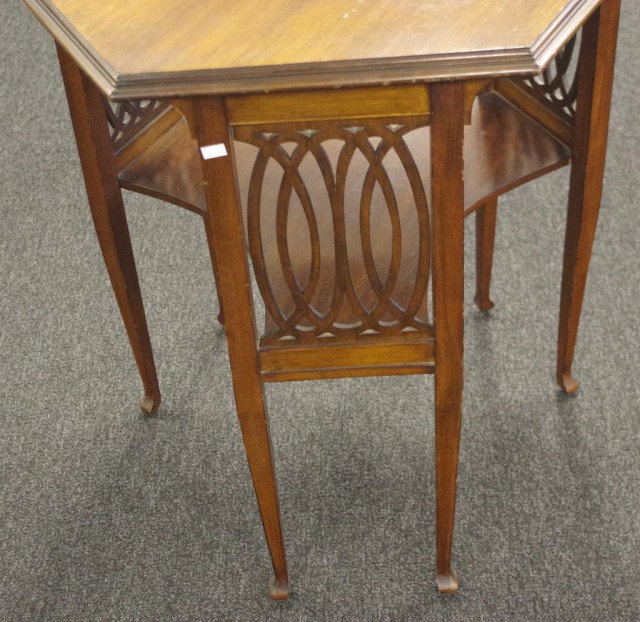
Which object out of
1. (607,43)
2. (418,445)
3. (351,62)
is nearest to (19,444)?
(418,445)

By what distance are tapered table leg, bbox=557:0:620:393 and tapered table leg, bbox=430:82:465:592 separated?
421 mm

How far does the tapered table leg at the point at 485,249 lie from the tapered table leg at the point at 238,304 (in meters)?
0.72

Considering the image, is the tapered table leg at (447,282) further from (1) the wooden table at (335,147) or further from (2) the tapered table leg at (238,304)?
(2) the tapered table leg at (238,304)

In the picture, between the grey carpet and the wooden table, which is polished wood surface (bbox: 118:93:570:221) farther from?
the grey carpet

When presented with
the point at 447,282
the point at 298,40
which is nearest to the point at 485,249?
the point at 447,282

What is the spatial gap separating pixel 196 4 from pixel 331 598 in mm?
985

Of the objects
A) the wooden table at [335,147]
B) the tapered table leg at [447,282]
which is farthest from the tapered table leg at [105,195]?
the tapered table leg at [447,282]

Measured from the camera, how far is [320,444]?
1879 millimetres

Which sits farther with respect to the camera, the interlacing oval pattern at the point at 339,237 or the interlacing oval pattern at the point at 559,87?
the interlacing oval pattern at the point at 559,87

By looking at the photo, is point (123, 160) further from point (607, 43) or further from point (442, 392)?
point (607, 43)

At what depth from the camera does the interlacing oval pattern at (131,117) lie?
1.58 meters

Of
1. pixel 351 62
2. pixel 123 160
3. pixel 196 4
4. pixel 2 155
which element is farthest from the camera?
pixel 2 155

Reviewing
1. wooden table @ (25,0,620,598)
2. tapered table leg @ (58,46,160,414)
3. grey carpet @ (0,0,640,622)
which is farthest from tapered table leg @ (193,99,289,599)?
tapered table leg @ (58,46,160,414)

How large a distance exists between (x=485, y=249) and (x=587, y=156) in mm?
465
